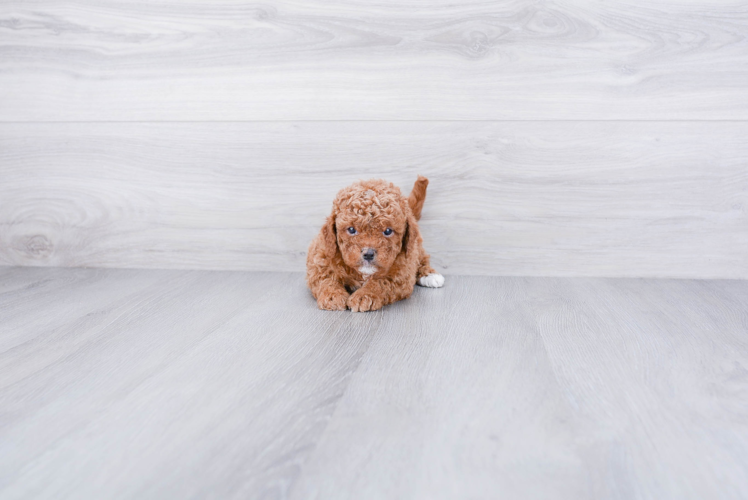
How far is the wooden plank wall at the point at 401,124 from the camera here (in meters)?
1.32

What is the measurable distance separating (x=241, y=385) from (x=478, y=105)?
3.15ft

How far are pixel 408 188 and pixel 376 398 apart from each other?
789mm

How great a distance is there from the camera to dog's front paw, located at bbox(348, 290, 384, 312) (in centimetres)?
109

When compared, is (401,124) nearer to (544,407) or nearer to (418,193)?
(418,193)

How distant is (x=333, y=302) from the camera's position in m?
1.10

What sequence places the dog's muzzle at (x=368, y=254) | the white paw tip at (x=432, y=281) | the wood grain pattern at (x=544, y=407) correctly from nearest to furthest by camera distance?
the wood grain pattern at (x=544, y=407) → the dog's muzzle at (x=368, y=254) → the white paw tip at (x=432, y=281)

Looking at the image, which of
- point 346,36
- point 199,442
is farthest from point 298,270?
point 199,442

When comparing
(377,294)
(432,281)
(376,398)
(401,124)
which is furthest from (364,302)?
(401,124)

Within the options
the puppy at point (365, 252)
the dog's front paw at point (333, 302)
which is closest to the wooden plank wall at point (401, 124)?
the puppy at point (365, 252)

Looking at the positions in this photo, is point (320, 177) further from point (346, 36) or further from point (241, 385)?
point (241, 385)

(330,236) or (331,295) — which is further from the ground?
(330,236)

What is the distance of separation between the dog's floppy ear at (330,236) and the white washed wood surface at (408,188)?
0.30m

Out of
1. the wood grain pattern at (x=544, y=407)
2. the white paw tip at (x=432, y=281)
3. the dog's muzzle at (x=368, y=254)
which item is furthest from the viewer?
the white paw tip at (x=432, y=281)

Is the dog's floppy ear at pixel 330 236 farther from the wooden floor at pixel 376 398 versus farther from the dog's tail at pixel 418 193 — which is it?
the dog's tail at pixel 418 193
